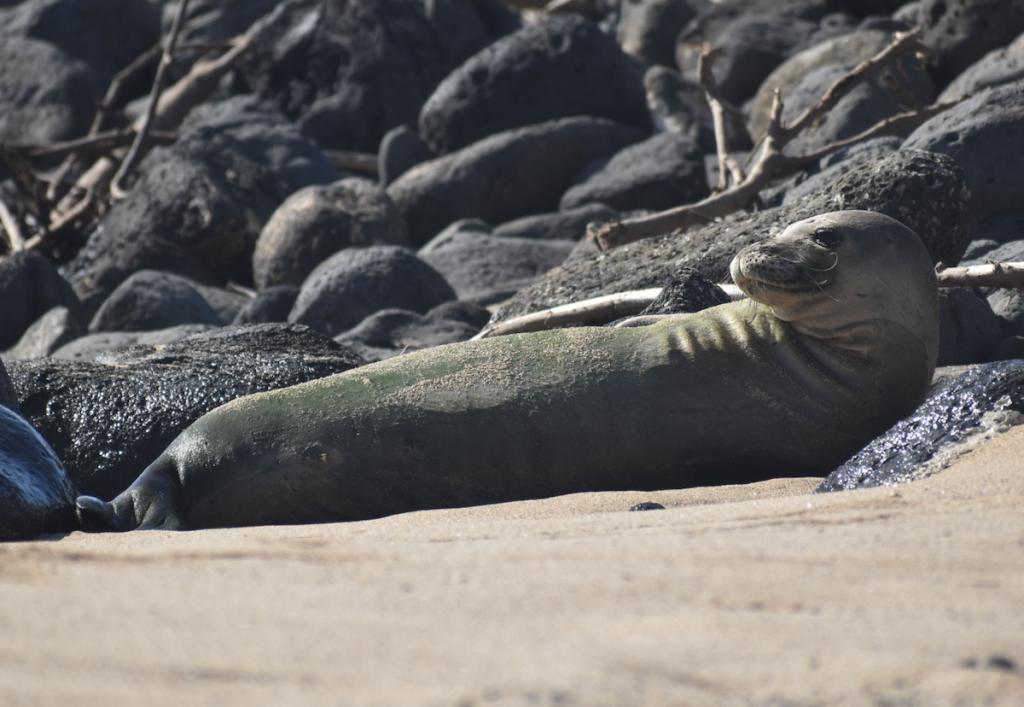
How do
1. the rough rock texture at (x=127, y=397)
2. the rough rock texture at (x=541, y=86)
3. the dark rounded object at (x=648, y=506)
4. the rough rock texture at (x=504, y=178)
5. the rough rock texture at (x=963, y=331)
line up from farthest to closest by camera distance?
the rough rock texture at (x=541, y=86), the rough rock texture at (x=504, y=178), the rough rock texture at (x=963, y=331), the rough rock texture at (x=127, y=397), the dark rounded object at (x=648, y=506)

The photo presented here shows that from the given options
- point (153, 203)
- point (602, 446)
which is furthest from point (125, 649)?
point (153, 203)

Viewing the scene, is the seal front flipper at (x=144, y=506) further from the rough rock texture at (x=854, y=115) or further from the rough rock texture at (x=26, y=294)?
the rough rock texture at (x=854, y=115)

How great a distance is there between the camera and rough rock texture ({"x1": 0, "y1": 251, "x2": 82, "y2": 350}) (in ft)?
32.5

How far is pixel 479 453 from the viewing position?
3.89 meters

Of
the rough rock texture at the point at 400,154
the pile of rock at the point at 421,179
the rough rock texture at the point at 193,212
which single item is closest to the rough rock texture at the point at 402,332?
the pile of rock at the point at 421,179

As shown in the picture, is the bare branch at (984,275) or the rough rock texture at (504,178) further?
the rough rock texture at (504,178)

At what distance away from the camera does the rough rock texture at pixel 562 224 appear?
12188mm

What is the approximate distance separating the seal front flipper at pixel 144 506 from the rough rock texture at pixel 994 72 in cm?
872

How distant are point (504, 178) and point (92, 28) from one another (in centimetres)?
1359

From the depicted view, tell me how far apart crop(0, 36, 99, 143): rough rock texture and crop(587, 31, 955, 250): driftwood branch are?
1480 centimetres

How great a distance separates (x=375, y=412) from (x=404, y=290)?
5312mm

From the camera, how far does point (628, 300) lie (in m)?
5.80

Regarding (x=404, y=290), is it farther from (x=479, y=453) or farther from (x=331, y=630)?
(x=331, y=630)

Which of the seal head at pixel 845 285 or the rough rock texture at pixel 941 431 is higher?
the seal head at pixel 845 285
